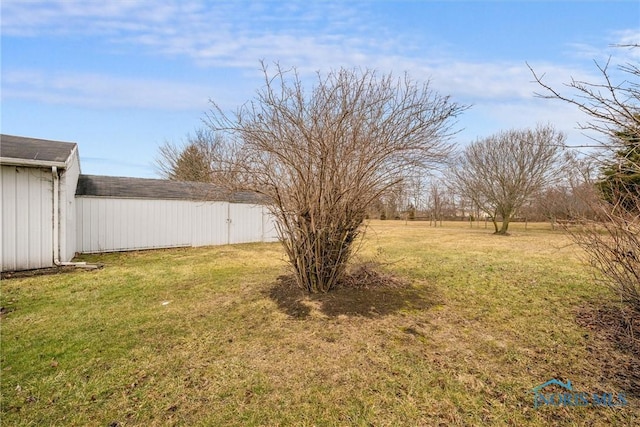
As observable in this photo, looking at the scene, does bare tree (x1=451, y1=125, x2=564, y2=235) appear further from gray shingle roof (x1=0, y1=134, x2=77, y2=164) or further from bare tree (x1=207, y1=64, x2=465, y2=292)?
Answer: gray shingle roof (x1=0, y1=134, x2=77, y2=164)

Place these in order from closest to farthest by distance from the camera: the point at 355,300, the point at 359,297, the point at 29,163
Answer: the point at 355,300
the point at 359,297
the point at 29,163

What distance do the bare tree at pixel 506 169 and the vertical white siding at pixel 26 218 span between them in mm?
18601

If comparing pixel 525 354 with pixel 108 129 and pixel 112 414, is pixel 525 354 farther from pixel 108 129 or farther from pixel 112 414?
pixel 108 129

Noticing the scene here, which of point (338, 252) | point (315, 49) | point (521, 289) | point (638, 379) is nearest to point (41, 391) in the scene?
point (338, 252)

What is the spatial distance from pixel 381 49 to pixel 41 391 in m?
6.77

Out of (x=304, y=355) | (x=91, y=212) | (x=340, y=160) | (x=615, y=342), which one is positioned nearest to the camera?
(x=304, y=355)

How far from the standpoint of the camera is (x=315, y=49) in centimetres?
569

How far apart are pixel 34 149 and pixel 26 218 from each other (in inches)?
79.0

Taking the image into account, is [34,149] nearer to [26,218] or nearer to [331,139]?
[26,218]

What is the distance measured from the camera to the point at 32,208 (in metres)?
6.90

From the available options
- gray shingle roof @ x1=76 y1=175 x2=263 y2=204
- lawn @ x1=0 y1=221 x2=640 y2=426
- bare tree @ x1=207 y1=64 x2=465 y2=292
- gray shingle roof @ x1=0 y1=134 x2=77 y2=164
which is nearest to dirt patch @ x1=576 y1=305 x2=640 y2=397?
lawn @ x1=0 y1=221 x2=640 y2=426

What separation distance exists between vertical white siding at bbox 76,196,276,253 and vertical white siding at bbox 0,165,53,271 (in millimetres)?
2649

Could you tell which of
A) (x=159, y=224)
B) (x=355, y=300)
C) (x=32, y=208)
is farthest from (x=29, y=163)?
(x=355, y=300)

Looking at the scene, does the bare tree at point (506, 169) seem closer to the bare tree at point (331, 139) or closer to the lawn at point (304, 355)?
the bare tree at point (331, 139)
